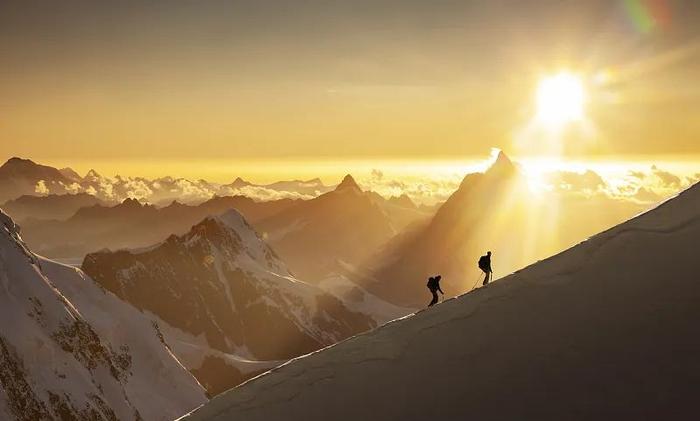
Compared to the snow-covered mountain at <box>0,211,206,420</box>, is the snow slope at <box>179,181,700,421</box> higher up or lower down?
lower down

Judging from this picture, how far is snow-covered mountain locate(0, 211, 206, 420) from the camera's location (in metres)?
103

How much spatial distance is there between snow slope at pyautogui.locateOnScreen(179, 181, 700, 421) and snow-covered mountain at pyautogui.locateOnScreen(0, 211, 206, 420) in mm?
101835

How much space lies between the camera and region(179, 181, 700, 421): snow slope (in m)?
8.98

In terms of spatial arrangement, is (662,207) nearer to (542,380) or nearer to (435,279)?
(542,380)

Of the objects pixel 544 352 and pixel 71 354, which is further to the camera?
pixel 71 354

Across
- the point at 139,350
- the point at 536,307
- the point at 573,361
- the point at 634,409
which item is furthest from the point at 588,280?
the point at 139,350

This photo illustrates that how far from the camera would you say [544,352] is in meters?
10.0

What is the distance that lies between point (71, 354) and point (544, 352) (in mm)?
123501

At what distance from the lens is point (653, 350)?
927 cm

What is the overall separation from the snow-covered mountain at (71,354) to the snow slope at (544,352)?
102 metres

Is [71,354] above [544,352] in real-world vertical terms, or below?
above

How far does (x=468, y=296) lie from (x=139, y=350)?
153628 millimetres

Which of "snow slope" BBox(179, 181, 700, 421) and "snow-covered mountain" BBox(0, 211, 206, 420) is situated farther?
"snow-covered mountain" BBox(0, 211, 206, 420)

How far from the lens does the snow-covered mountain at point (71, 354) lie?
103188 mm
